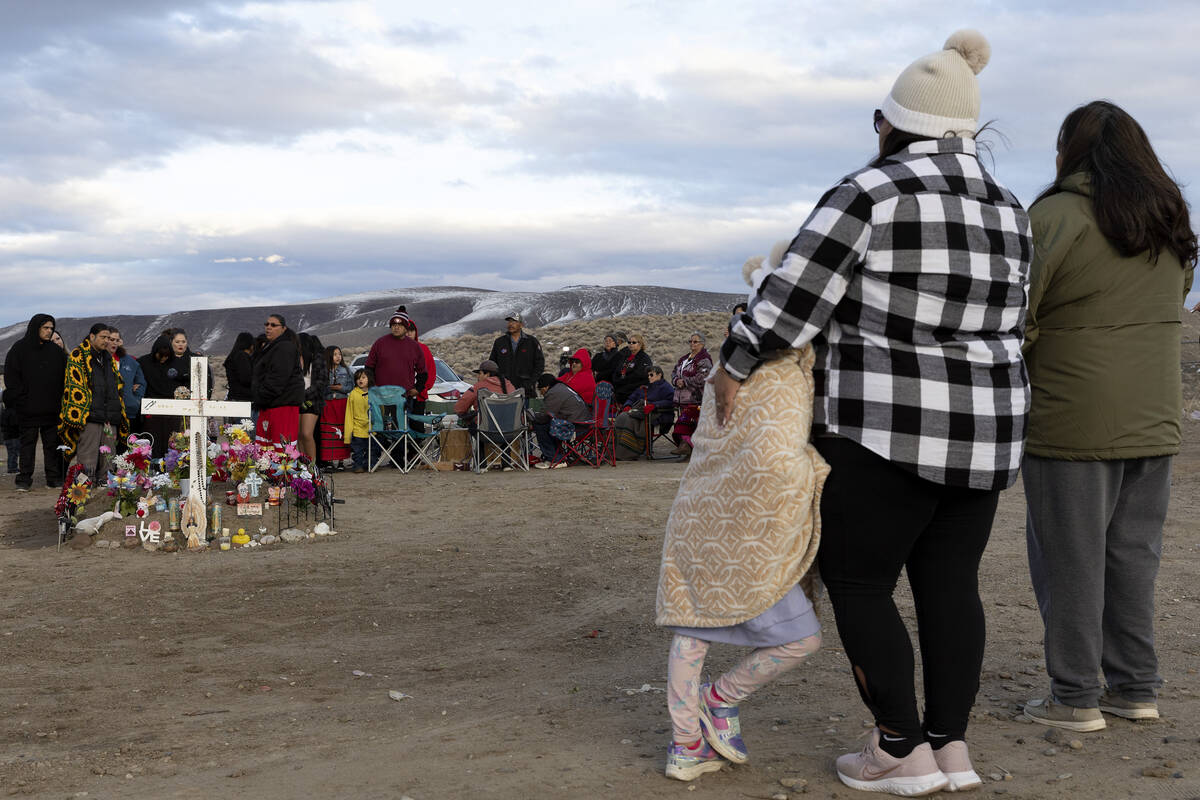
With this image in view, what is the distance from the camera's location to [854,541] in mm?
2777

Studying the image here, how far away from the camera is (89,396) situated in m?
10.9

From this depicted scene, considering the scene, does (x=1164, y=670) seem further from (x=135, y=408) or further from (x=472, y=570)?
(x=135, y=408)

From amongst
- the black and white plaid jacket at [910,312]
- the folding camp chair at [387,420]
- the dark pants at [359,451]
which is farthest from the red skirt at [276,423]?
the black and white plaid jacket at [910,312]

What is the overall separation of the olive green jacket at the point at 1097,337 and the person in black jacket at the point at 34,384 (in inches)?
414

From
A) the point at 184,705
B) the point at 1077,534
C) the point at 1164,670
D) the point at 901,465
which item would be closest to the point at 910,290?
the point at 901,465

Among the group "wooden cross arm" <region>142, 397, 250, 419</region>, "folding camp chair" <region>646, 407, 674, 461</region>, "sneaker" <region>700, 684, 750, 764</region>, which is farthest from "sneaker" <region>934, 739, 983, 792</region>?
"folding camp chair" <region>646, 407, 674, 461</region>

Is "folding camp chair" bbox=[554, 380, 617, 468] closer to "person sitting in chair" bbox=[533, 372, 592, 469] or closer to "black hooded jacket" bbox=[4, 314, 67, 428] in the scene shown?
"person sitting in chair" bbox=[533, 372, 592, 469]

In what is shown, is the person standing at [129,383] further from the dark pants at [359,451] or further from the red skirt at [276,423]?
the dark pants at [359,451]

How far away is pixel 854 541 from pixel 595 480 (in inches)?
347

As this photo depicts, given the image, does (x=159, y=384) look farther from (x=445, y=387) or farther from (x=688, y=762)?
(x=688, y=762)

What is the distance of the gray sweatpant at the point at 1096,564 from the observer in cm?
337

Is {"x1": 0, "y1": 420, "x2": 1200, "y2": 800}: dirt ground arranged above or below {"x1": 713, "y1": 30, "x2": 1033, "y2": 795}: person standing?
below

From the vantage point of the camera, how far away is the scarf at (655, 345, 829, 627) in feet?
9.11

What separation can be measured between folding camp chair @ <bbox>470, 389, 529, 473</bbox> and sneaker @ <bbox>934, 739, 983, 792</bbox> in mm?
9853
